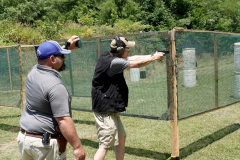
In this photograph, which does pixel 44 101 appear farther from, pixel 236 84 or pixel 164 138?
pixel 236 84

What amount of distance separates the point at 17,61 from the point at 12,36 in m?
11.1

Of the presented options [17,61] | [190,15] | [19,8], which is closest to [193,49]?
[17,61]

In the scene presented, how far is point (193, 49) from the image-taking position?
4.89 metres

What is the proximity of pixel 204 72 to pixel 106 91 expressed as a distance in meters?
2.56

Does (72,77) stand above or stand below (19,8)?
below

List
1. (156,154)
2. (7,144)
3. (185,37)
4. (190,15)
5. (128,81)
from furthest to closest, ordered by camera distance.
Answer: (190,15) < (7,144) < (128,81) < (156,154) < (185,37)

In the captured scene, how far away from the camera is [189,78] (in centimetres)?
512

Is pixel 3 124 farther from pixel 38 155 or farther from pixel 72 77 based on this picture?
pixel 38 155

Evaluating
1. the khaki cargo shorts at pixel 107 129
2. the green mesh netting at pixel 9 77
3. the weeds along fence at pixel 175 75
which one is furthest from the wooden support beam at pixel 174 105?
the green mesh netting at pixel 9 77

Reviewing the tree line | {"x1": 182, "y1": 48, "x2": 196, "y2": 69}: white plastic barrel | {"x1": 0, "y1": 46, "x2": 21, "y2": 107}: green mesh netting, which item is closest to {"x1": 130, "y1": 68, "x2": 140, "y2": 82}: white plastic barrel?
{"x1": 182, "y1": 48, "x2": 196, "y2": 69}: white plastic barrel

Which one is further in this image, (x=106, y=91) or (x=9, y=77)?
(x=9, y=77)

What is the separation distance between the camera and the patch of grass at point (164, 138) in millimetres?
5027

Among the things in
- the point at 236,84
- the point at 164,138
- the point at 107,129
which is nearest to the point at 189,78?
the point at 164,138

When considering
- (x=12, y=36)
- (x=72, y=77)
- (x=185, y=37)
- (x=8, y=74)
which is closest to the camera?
(x=185, y=37)
